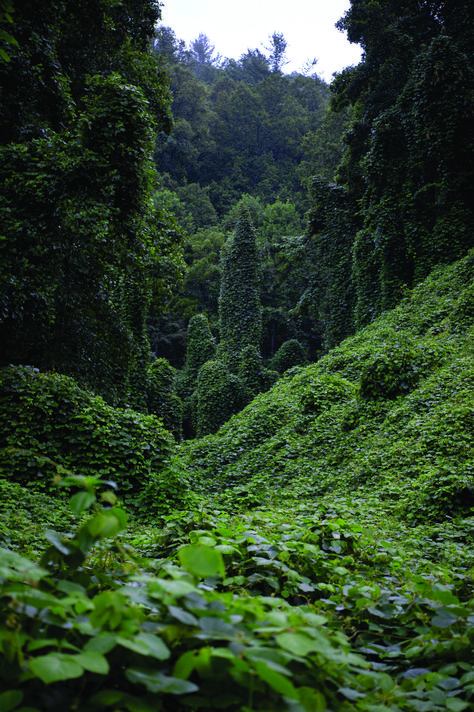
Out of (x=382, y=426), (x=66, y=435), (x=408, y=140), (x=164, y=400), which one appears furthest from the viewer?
(x=164, y=400)

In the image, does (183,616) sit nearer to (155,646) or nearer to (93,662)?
(155,646)

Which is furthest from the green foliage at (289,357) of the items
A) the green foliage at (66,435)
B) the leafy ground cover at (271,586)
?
the green foliage at (66,435)

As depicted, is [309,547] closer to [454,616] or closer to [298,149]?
[454,616]

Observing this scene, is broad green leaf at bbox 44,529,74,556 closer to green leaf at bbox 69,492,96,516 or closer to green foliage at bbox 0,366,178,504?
green leaf at bbox 69,492,96,516

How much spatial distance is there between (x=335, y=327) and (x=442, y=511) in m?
12.7

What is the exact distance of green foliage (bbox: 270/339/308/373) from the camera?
74.9 ft

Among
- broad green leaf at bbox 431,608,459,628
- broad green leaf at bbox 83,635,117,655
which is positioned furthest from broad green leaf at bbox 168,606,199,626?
broad green leaf at bbox 431,608,459,628

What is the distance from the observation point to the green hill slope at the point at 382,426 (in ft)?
16.8

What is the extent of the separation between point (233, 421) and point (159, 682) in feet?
36.6

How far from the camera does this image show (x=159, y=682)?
79 cm

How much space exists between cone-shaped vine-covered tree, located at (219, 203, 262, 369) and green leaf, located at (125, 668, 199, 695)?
1926 cm

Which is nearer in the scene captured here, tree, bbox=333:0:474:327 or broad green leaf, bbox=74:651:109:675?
broad green leaf, bbox=74:651:109:675

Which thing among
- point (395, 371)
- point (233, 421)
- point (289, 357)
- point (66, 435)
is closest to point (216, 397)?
point (233, 421)

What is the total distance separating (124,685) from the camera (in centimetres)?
86
